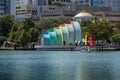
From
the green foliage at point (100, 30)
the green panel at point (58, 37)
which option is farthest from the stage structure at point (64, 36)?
the green foliage at point (100, 30)

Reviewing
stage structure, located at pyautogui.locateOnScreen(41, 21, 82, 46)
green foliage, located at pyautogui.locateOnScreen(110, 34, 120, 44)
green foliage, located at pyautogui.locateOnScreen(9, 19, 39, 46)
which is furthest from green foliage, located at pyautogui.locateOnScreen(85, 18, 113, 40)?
green foliage, located at pyautogui.locateOnScreen(9, 19, 39, 46)

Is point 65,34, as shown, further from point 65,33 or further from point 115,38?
point 115,38

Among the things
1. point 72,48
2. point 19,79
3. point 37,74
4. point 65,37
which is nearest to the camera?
point 19,79

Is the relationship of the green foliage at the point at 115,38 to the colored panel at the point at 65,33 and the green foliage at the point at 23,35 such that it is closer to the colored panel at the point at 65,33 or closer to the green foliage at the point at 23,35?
the colored panel at the point at 65,33

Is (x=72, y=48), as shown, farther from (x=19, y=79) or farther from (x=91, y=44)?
(x=19, y=79)

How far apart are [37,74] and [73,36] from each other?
382ft

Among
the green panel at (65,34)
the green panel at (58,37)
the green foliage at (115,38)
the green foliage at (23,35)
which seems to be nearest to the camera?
the green foliage at (23,35)


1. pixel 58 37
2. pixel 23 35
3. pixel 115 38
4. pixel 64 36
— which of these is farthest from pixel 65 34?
pixel 115 38

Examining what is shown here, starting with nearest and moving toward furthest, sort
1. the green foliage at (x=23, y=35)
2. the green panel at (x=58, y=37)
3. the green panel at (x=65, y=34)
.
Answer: the green foliage at (x=23, y=35)
the green panel at (x=65, y=34)
the green panel at (x=58, y=37)

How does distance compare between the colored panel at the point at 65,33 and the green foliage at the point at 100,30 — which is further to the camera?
the colored panel at the point at 65,33

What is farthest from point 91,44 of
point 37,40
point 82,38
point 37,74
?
point 37,74

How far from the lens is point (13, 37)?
174500 mm

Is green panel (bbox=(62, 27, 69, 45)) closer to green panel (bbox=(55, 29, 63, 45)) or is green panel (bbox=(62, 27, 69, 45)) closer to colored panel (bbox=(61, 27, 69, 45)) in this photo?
colored panel (bbox=(61, 27, 69, 45))

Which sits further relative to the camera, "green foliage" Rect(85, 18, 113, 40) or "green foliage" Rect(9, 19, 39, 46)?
"green foliage" Rect(9, 19, 39, 46)
